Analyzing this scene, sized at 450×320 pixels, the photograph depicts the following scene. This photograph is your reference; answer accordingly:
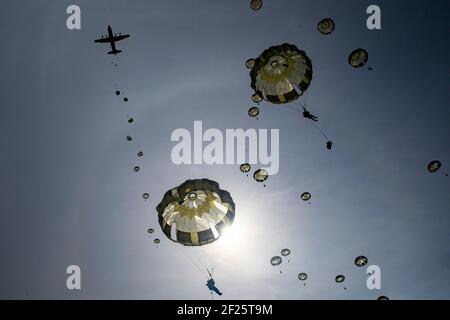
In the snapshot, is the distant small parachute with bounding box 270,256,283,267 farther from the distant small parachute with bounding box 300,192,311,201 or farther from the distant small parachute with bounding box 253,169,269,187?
the distant small parachute with bounding box 253,169,269,187

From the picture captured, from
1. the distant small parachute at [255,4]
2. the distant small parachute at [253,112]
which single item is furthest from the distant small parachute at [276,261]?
the distant small parachute at [255,4]

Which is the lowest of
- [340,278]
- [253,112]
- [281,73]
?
[340,278]

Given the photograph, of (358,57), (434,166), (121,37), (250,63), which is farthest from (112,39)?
(434,166)

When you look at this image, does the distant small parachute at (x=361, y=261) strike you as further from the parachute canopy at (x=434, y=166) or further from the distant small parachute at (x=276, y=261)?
the parachute canopy at (x=434, y=166)

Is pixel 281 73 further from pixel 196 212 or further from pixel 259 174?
pixel 196 212
